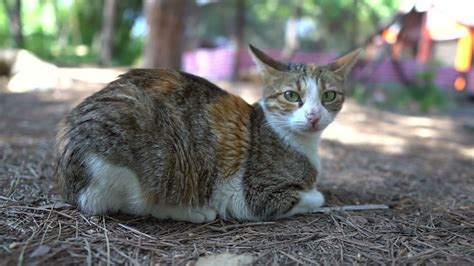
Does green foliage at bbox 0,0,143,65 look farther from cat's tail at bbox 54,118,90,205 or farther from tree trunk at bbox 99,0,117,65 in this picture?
cat's tail at bbox 54,118,90,205

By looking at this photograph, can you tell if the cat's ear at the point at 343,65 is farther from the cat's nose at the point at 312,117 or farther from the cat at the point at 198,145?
the cat's nose at the point at 312,117

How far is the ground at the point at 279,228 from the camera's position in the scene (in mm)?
2062

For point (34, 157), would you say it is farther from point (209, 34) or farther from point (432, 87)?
point (209, 34)

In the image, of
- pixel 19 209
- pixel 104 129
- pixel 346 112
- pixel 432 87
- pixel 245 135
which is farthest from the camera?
pixel 432 87

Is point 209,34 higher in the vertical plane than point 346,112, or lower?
higher

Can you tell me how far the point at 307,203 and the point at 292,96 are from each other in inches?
29.8

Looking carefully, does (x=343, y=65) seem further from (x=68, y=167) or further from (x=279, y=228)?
(x=68, y=167)

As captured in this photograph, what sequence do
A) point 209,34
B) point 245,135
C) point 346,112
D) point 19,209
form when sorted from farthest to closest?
point 209,34
point 346,112
point 245,135
point 19,209

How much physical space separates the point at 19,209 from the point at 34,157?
1.55 metres

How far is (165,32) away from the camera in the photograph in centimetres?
620

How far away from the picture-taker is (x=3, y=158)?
373cm

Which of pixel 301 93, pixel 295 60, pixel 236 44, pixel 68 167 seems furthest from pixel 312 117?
pixel 295 60

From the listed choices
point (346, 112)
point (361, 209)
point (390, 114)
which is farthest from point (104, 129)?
point (390, 114)

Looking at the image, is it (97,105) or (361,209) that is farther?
(361,209)
